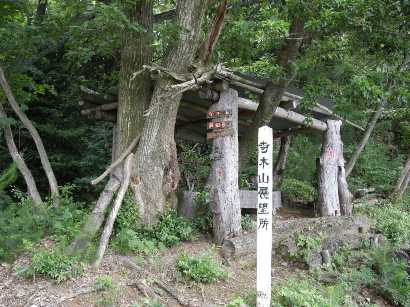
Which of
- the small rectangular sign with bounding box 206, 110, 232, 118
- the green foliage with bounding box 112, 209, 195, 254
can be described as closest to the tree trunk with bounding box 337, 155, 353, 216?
the small rectangular sign with bounding box 206, 110, 232, 118

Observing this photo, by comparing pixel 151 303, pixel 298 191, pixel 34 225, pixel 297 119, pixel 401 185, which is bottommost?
pixel 151 303

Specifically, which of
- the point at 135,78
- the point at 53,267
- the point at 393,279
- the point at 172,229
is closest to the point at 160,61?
the point at 135,78

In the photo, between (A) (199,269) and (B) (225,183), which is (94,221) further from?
(B) (225,183)

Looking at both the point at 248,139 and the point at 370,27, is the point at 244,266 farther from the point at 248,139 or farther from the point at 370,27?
the point at 370,27

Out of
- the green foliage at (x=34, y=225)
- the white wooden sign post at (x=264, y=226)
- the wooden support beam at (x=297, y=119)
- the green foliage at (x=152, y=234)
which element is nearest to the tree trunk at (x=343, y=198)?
the wooden support beam at (x=297, y=119)

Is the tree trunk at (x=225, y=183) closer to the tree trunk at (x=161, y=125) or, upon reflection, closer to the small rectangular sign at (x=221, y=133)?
the small rectangular sign at (x=221, y=133)

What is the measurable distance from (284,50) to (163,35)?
9.81ft

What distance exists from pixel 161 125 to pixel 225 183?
4.91 ft

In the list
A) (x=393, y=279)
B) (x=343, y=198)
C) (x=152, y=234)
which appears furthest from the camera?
→ (x=343, y=198)

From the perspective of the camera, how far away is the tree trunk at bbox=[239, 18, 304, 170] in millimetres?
8749

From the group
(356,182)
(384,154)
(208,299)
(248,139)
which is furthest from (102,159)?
(384,154)

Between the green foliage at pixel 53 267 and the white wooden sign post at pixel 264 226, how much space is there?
2.33m

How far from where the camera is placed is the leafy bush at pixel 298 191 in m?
12.9

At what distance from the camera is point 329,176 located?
10141 millimetres
